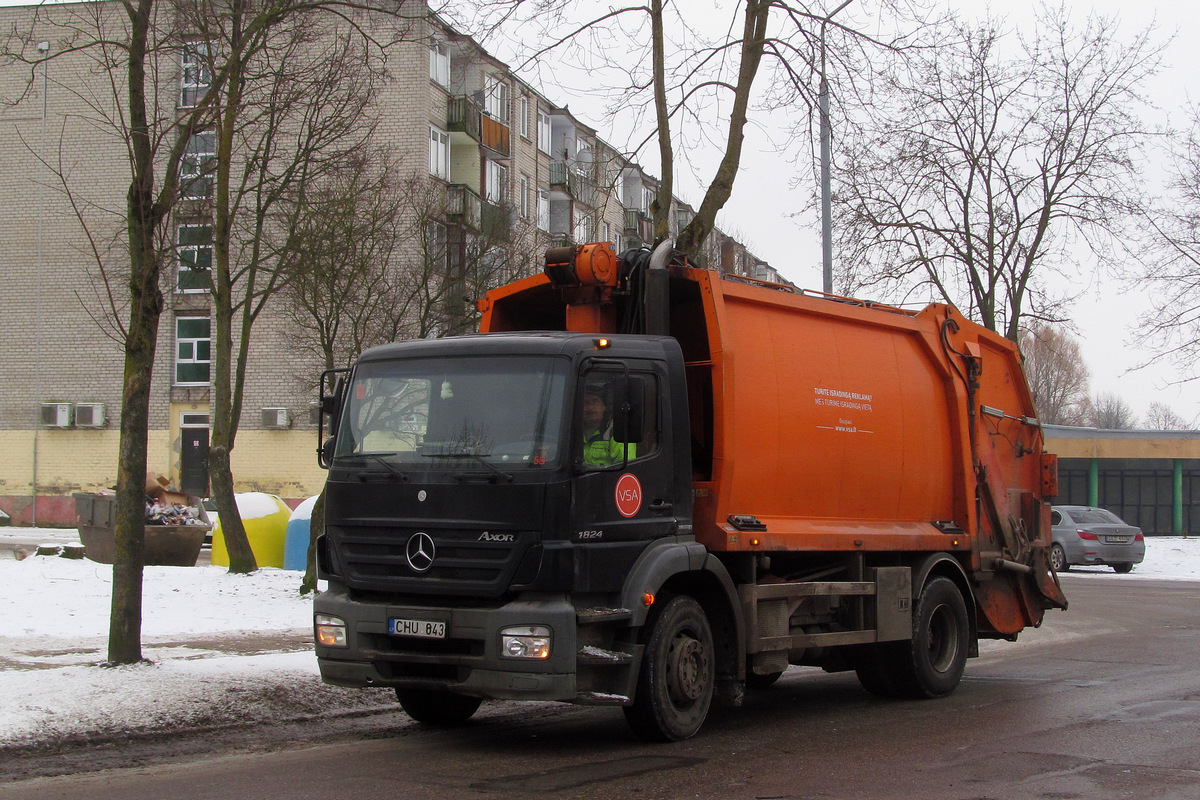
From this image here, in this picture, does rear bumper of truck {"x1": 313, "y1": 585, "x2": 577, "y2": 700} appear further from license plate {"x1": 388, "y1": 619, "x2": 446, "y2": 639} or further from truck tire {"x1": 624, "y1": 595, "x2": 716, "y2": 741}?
truck tire {"x1": 624, "y1": 595, "x2": 716, "y2": 741}

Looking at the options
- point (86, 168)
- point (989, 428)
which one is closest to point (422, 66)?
point (86, 168)

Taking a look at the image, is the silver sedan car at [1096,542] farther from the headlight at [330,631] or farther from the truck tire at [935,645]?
the headlight at [330,631]

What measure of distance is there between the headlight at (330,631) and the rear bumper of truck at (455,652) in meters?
0.03

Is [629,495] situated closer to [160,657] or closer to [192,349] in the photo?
[160,657]

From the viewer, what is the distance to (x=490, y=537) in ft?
24.0

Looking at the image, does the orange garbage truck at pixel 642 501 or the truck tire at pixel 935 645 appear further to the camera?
the truck tire at pixel 935 645

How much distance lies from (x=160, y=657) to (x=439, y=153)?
27.6 metres

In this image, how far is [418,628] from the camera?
7426 mm

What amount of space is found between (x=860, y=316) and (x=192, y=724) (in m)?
5.95

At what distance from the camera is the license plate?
736cm

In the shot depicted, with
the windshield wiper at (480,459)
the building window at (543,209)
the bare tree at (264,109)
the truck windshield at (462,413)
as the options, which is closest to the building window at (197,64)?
the bare tree at (264,109)

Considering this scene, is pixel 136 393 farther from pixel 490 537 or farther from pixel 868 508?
pixel 868 508

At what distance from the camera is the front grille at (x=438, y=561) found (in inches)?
286

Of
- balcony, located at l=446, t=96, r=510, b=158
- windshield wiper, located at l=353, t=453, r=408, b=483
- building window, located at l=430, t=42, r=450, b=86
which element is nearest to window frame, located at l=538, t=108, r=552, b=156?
balcony, located at l=446, t=96, r=510, b=158
